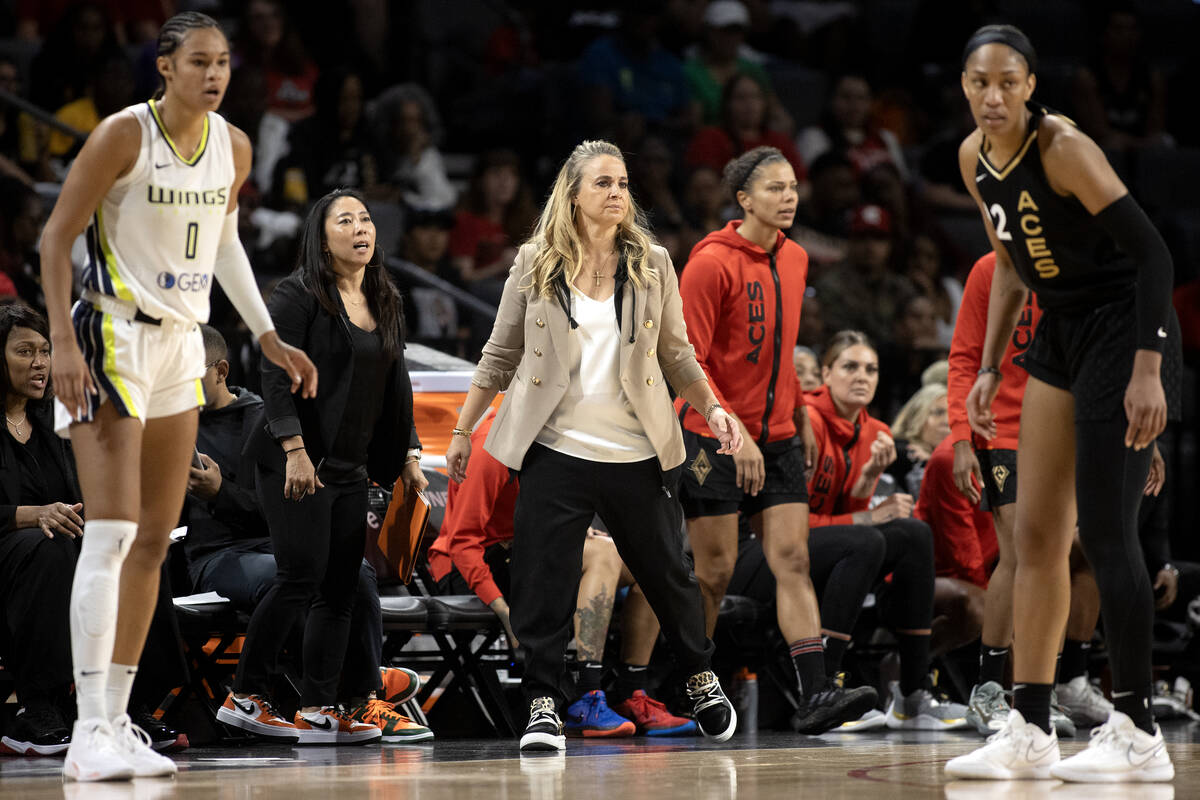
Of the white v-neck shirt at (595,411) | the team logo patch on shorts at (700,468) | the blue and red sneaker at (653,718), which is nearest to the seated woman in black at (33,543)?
the white v-neck shirt at (595,411)

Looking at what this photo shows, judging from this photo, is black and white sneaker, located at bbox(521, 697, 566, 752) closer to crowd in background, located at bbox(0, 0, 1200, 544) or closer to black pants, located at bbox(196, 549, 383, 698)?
black pants, located at bbox(196, 549, 383, 698)

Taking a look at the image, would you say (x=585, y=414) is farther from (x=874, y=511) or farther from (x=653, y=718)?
(x=874, y=511)

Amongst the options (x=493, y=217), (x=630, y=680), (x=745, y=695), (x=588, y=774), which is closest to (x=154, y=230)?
(x=588, y=774)

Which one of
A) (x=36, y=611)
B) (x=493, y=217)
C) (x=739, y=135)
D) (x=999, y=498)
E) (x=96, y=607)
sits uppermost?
(x=739, y=135)

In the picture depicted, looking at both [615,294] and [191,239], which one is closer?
[191,239]

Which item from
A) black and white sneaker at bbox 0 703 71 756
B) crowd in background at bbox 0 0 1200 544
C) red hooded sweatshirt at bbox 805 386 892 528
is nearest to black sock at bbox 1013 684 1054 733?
red hooded sweatshirt at bbox 805 386 892 528

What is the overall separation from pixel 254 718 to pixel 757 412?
1889 millimetres

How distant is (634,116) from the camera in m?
9.70

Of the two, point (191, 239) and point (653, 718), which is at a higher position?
point (191, 239)

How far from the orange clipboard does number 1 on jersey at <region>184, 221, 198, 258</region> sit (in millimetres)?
1541

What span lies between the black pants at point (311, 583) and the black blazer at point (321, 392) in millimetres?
118

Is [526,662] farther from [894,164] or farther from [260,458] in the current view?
[894,164]

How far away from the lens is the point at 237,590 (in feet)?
16.4

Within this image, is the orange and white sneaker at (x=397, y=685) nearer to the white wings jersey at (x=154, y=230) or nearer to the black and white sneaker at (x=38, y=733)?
the black and white sneaker at (x=38, y=733)
